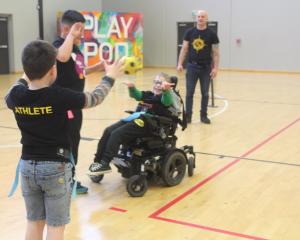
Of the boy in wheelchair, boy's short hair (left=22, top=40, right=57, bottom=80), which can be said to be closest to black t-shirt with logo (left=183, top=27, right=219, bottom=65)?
the boy in wheelchair

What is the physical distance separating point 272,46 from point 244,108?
8.69m

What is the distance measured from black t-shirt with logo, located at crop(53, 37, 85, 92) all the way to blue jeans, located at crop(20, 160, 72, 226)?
3.55ft

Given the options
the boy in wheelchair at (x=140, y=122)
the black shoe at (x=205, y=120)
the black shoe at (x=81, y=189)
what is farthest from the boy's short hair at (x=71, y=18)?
the black shoe at (x=205, y=120)

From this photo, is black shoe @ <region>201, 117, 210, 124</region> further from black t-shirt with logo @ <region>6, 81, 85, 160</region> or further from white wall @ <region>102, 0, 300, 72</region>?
white wall @ <region>102, 0, 300, 72</region>

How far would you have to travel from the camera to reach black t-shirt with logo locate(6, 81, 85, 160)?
206 centimetres

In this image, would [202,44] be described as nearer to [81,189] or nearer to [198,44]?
[198,44]

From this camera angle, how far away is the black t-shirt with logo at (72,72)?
3.16m

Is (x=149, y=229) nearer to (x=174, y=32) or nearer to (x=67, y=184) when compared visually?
(x=67, y=184)

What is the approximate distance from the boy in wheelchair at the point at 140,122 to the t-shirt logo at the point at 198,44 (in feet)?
8.85

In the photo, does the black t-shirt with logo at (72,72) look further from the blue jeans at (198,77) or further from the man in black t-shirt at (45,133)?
the blue jeans at (198,77)

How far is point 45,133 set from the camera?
210 centimetres

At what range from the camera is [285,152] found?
5.07 metres

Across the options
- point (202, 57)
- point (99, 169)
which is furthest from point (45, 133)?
point (202, 57)

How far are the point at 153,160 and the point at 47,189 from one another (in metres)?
1.69
